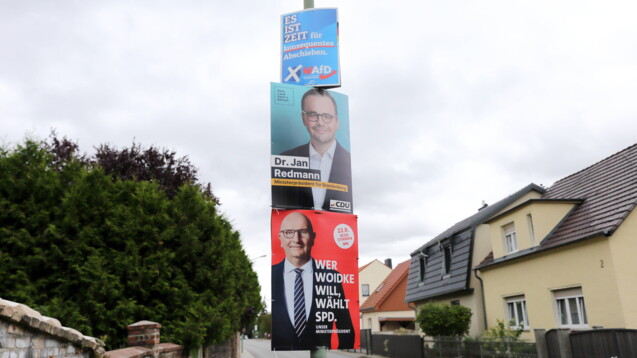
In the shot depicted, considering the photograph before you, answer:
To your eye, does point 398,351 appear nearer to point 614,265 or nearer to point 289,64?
point 614,265

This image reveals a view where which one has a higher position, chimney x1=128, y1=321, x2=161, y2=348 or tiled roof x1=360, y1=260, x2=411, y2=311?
tiled roof x1=360, y1=260, x2=411, y2=311

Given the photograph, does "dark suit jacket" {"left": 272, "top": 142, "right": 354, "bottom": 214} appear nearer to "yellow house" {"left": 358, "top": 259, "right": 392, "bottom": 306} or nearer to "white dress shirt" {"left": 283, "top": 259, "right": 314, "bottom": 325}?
"white dress shirt" {"left": 283, "top": 259, "right": 314, "bottom": 325}

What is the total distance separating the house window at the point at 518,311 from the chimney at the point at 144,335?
1391 cm

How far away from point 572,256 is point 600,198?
226 centimetres

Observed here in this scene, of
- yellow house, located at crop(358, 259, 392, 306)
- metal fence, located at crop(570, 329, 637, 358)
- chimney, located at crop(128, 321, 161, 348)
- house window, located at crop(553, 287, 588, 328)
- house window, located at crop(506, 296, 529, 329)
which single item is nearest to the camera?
chimney, located at crop(128, 321, 161, 348)

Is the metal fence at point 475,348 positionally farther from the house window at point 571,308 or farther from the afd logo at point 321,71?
the afd logo at point 321,71

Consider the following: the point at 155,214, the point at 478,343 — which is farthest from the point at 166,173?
the point at 478,343

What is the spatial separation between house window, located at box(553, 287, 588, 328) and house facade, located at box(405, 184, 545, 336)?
501cm

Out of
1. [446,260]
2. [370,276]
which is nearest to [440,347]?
[446,260]

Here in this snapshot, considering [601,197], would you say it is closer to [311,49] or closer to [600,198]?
[600,198]

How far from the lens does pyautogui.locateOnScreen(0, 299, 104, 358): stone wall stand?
3.89 metres

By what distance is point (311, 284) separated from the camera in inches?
263

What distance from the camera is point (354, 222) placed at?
7.12 m

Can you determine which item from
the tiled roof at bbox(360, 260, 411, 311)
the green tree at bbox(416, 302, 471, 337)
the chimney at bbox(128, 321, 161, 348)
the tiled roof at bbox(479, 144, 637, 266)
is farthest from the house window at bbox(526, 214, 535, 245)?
the tiled roof at bbox(360, 260, 411, 311)
